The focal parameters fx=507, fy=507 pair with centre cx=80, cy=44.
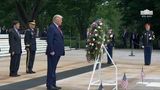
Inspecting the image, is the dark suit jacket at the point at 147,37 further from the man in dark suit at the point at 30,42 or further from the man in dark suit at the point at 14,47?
the man in dark suit at the point at 14,47

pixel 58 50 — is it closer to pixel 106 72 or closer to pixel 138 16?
pixel 106 72

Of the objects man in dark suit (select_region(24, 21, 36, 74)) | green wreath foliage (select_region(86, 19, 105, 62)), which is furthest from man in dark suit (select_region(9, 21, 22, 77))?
green wreath foliage (select_region(86, 19, 105, 62))

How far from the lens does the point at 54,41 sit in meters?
13.1

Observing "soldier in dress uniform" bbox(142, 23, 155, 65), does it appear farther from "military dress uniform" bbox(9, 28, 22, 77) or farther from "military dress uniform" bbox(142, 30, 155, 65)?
"military dress uniform" bbox(9, 28, 22, 77)

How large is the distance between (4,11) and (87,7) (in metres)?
10.3

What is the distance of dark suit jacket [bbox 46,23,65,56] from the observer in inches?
513

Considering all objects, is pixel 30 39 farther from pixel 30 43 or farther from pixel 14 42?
pixel 14 42

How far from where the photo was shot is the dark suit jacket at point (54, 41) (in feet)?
42.7

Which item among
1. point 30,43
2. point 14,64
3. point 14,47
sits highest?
point 30,43

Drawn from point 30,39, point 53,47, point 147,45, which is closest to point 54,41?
point 53,47

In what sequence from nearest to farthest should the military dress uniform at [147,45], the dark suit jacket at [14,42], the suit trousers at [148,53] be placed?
the dark suit jacket at [14,42] → the military dress uniform at [147,45] → the suit trousers at [148,53]

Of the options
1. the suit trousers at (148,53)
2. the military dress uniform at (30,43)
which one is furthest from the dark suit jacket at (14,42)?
the suit trousers at (148,53)

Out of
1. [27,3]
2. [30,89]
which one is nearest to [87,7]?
[27,3]

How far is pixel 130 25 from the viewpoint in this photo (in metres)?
51.0
